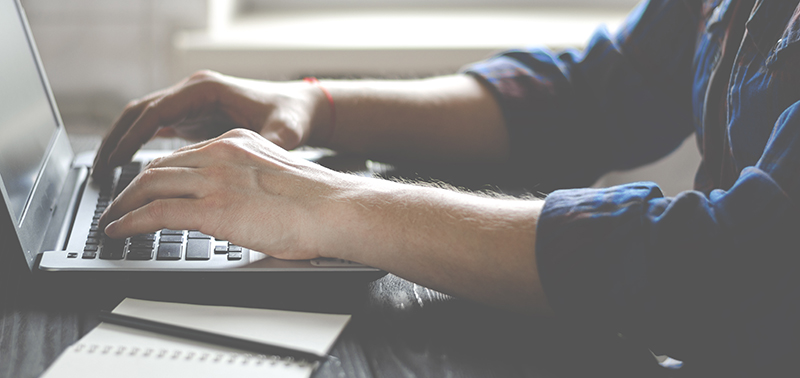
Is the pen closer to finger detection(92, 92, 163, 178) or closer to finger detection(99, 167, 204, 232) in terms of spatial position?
finger detection(99, 167, 204, 232)

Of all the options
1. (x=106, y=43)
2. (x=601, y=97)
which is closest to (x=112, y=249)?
(x=601, y=97)

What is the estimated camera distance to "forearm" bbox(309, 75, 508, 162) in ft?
2.55

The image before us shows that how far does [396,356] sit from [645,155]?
576 millimetres

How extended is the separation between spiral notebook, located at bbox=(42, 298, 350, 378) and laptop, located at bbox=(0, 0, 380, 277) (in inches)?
1.7

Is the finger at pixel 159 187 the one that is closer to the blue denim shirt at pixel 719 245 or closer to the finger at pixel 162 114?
the finger at pixel 162 114

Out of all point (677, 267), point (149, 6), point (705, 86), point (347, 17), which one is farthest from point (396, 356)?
point (347, 17)

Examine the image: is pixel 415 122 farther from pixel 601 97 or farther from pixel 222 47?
pixel 222 47

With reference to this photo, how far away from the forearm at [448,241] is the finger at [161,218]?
117 mm

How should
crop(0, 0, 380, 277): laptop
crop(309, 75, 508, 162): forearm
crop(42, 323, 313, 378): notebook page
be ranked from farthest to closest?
crop(309, 75, 508, 162): forearm
crop(0, 0, 380, 277): laptop
crop(42, 323, 313, 378): notebook page

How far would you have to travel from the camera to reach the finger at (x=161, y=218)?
497 millimetres

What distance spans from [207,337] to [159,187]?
16 centimetres

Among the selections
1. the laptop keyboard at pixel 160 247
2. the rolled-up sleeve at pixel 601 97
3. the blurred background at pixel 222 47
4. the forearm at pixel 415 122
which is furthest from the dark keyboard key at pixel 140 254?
the blurred background at pixel 222 47

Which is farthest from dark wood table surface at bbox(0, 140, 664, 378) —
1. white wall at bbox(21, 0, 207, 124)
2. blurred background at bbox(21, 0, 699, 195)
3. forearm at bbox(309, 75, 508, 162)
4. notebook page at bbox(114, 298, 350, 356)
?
white wall at bbox(21, 0, 207, 124)

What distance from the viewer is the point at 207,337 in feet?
1.36
